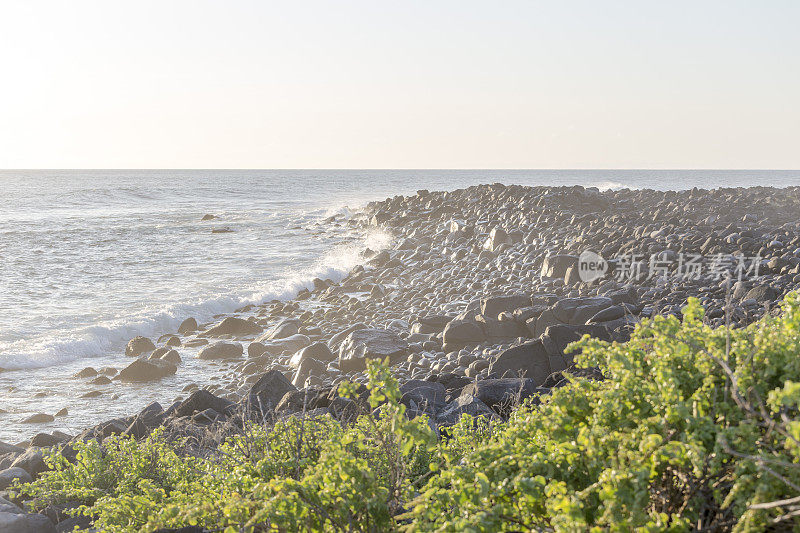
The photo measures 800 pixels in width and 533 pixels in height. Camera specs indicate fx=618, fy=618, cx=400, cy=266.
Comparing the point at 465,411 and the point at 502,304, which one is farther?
the point at 502,304

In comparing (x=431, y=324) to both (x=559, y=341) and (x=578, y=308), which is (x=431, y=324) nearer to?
(x=578, y=308)

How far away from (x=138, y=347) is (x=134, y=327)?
1.54 m

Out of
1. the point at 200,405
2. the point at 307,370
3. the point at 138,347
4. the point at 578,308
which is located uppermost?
the point at 578,308

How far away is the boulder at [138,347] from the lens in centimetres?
1497

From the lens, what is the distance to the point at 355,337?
42.3ft

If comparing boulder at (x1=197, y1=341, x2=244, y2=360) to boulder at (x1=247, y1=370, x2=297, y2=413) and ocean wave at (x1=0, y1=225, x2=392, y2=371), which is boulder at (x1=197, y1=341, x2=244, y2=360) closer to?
ocean wave at (x1=0, y1=225, x2=392, y2=371)

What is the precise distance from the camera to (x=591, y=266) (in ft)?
52.0

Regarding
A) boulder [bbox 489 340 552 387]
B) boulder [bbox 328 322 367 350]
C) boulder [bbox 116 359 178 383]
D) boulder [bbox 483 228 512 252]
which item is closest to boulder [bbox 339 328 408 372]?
boulder [bbox 328 322 367 350]

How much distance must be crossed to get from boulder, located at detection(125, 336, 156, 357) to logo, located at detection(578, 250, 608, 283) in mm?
10880

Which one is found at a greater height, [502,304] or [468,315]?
[502,304]

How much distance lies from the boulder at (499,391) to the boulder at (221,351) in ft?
23.3

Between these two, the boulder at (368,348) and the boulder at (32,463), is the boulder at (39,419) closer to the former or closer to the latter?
the boulder at (32,463)

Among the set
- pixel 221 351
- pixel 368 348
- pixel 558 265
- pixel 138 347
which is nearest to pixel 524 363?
pixel 368 348

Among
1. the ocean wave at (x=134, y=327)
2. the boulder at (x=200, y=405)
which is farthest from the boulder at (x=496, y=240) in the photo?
the boulder at (x=200, y=405)
